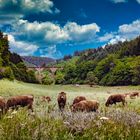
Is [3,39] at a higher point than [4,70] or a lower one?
higher

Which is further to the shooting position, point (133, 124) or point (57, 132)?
point (133, 124)

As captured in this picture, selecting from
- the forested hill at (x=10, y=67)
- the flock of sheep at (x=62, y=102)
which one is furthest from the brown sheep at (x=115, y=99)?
the forested hill at (x=10, y=67)

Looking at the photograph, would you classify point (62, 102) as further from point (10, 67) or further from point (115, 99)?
point (10, 67)

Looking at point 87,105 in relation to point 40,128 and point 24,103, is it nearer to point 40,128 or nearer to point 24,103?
point 24,103

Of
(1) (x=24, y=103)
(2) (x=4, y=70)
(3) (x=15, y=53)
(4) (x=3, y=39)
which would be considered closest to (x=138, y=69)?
(3) (x=15, y=53)

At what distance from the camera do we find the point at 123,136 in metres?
10.1

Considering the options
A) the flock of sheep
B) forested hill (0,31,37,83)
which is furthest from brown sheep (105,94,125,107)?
forested hill (0,31,37,83)

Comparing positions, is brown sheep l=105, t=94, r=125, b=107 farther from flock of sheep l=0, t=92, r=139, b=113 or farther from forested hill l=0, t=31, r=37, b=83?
forested hill l=0, t=31, r=37, b=83

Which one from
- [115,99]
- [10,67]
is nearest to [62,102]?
[115,99]

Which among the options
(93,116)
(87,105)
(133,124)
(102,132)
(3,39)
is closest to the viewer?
(102,132)

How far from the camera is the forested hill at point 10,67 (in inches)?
4279

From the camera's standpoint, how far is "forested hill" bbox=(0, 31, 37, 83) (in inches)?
4279

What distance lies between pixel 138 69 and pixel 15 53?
5183 centimetres

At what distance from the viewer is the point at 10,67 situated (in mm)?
138625
